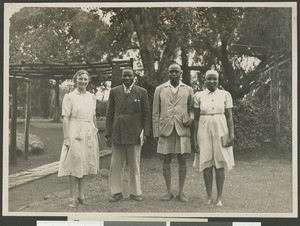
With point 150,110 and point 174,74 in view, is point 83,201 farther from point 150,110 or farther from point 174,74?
point 174,74

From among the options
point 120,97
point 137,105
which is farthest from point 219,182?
point 120,97

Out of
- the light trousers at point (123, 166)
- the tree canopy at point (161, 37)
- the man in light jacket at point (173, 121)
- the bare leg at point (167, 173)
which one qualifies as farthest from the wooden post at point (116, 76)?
the bare leg at point (167, 173)

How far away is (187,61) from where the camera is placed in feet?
11.8

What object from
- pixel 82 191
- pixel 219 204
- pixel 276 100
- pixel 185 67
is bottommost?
pixel 219 204

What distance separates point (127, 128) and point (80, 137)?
415mm

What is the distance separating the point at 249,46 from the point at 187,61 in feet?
1.91

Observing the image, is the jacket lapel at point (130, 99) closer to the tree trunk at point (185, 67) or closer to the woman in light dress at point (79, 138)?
the woman in light dress at point (79, 138)

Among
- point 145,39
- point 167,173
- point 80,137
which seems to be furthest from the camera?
point 145,39

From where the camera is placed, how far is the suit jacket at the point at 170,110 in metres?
3.47

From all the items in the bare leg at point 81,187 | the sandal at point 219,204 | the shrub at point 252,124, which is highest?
the shrub at point 252,124

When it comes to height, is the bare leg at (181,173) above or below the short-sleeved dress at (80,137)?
below

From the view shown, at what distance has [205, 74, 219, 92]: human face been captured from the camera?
3471 millimetres

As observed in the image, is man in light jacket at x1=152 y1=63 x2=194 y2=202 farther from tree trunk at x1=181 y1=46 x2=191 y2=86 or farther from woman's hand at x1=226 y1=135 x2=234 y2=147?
woman's hand at x1=226 y1=135 x2=234 y2=147

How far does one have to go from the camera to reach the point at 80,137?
3.43 meters
